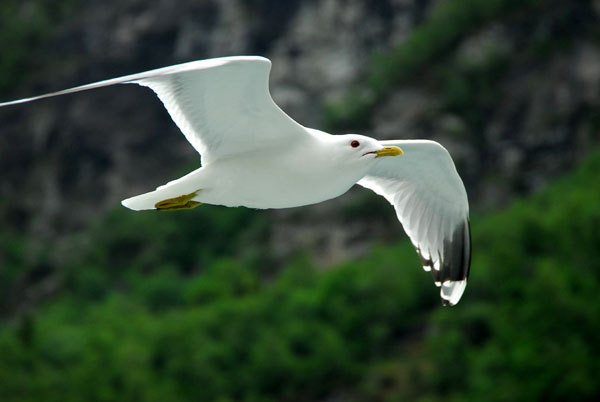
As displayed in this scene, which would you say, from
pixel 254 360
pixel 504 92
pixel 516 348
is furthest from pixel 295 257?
pixel 516 348

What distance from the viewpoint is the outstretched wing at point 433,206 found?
30.7 ft

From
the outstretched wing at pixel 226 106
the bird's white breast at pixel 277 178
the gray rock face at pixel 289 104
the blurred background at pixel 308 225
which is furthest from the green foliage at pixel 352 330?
the outstretched wing at pixel 226 106

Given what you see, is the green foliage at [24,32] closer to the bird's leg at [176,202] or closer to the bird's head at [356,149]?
the bird's leg at [176,202]

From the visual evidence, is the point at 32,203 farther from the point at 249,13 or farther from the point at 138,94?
the point at 249,13

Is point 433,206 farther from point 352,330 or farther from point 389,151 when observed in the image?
point 352,330

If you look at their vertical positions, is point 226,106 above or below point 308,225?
Result: above

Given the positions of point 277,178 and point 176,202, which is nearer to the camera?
point 277,178

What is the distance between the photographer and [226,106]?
783cm

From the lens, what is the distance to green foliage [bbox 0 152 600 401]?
27.1 meters

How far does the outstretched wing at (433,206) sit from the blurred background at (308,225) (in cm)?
1669

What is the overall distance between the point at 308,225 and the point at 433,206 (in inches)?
1036

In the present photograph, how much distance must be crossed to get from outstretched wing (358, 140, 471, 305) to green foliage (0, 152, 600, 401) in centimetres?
1669

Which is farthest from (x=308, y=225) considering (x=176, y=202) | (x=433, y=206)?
(x=176, y=202)

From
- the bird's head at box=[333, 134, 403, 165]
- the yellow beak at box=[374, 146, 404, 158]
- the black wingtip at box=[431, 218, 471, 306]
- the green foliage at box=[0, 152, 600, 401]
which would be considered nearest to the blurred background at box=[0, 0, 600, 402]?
the green foliage at box=[0, 152, 600, 401]
